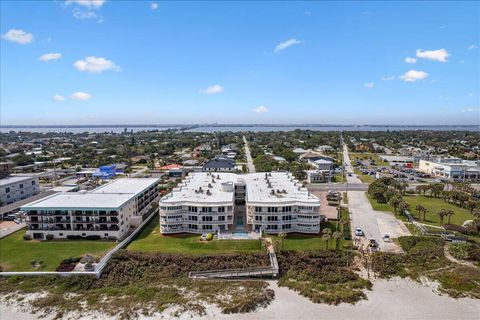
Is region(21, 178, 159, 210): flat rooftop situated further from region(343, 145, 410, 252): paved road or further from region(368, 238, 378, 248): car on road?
region(343, 145, 410, 252): paved road

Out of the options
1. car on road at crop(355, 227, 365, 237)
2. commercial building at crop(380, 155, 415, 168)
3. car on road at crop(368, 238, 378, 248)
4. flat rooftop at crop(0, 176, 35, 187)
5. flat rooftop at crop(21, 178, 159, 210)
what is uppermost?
flat rooftop at crop(0, 176, 35, 187)

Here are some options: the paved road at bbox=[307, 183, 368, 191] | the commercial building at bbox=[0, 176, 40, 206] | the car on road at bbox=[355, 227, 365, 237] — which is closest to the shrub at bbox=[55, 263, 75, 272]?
the commercial building at bbox=[0, 176, 40, 206]

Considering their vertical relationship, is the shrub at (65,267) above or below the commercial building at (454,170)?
below

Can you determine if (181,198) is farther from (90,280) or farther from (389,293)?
(389,293)

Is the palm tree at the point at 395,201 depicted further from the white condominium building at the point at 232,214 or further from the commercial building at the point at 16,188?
the commercial building at the point at 16,188

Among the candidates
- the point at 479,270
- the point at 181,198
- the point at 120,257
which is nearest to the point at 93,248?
the point at 120,257

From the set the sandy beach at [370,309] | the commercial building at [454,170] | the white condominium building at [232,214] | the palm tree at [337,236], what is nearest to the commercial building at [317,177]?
the commercial building at [454,170]

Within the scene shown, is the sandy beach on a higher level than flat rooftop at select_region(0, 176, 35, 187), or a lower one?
lower
